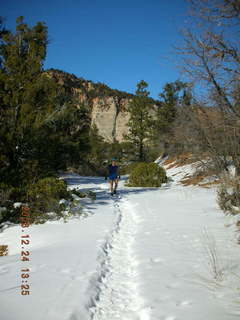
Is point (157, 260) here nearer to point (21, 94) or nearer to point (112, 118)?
point (21, 94)

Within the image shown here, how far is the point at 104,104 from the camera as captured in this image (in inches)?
2290

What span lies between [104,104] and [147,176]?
152 feet

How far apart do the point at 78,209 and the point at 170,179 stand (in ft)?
33.9

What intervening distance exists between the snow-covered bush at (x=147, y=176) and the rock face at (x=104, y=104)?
40445 millimetres

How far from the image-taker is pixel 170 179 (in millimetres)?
16297

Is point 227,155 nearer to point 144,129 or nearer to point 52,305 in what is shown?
point 52,305

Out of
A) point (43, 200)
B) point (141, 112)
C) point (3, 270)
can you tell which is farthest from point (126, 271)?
point (141, 112)

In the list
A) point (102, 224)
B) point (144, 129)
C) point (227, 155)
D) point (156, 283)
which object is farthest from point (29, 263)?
point (144, 129)

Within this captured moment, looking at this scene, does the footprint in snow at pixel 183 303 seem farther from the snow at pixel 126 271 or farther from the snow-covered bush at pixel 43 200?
the snow-covered bush at pixel 43 200

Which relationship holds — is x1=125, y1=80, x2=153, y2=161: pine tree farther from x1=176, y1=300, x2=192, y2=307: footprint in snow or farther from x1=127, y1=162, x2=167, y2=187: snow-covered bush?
x1=176, y1=300, x2=192, y2=307: footprint in snow

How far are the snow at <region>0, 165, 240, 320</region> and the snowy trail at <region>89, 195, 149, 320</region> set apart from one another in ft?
0.03

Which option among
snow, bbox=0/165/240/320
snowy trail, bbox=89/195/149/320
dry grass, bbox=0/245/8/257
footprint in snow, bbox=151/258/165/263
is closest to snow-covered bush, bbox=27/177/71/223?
snow, bbox=0/165/240/320

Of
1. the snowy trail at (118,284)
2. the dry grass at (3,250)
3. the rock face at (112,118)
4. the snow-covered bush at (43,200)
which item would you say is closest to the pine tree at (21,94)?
the snow-covered bush at (43,200)

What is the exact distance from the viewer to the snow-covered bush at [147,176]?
48.3 ft
